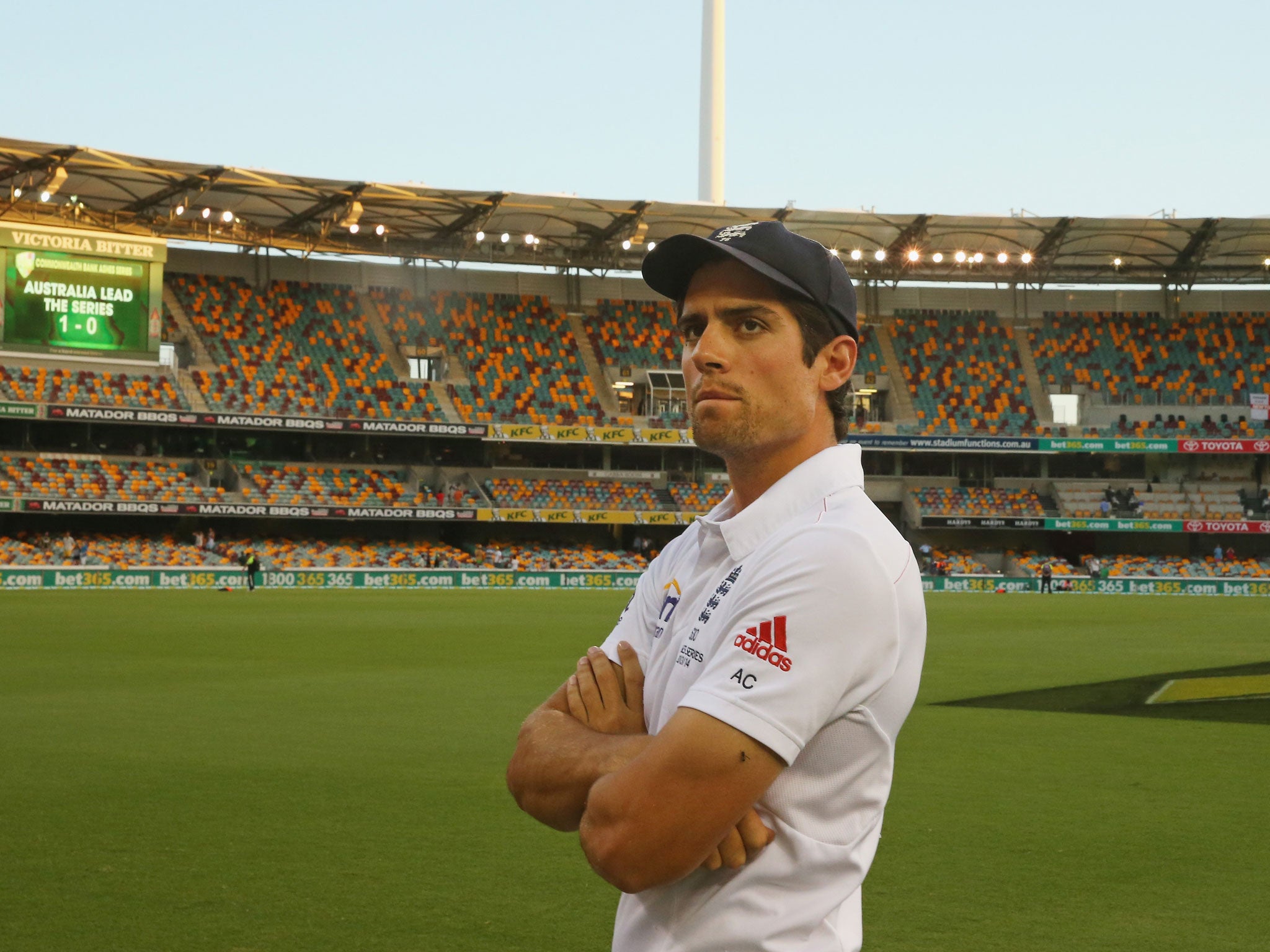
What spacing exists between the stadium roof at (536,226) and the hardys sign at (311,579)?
14.5 metres

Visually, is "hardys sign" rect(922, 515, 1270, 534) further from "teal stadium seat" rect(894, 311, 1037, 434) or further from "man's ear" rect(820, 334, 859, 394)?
"man's ear" rect(820, 334, 859, 394)

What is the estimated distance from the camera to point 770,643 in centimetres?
218

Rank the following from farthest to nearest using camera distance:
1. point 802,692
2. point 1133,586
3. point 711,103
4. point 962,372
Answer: point 711,103, point 962,372, point 1133,586, point 802,692

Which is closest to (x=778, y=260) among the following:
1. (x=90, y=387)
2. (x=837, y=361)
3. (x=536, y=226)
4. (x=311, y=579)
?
(x=837, y=361)

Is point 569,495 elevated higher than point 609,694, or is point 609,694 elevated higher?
point 609,694

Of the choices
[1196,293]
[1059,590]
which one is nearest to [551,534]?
[1059,590]

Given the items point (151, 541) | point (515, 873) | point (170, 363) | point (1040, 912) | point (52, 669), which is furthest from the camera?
point (170, 363)

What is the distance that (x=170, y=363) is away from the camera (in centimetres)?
5388

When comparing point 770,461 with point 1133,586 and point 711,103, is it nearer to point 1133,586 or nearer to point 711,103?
point 1133,586

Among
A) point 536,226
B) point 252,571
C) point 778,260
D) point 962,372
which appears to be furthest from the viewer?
point 962,372

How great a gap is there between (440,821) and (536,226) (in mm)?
48986

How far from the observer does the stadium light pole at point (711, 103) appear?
6794cm

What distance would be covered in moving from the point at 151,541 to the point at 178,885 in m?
45.6

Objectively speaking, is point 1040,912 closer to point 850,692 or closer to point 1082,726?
point 850,692
